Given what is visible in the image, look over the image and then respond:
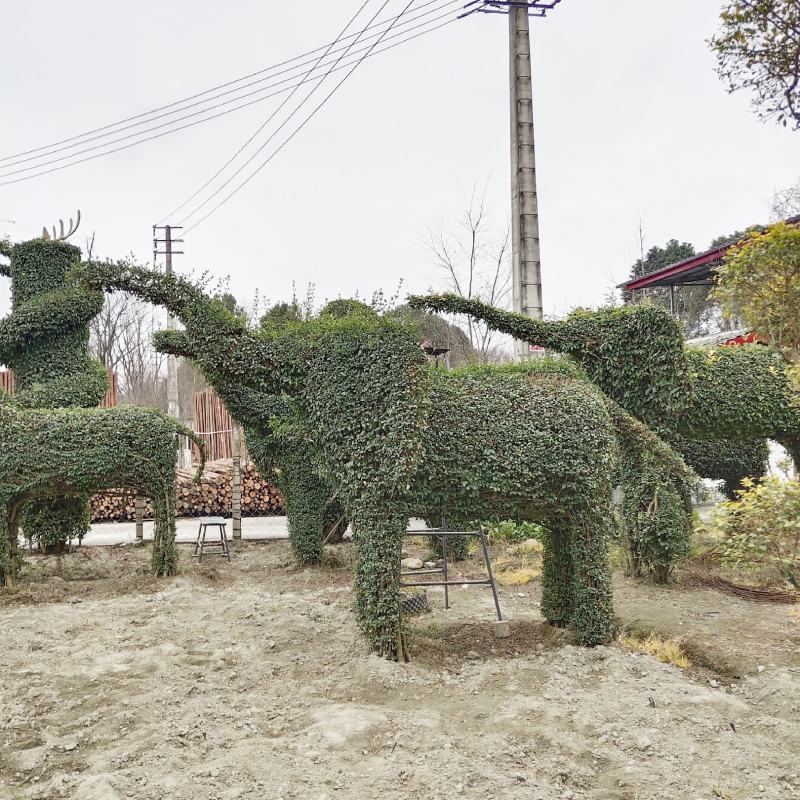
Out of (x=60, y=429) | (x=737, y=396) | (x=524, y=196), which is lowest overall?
(x=60, y=429)

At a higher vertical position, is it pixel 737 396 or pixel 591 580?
pixel 737 396

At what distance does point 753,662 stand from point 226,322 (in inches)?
203

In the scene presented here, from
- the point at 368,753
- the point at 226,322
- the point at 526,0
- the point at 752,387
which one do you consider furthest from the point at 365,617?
the point at 526,0

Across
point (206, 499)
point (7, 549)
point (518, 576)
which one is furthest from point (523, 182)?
point (206, 499)

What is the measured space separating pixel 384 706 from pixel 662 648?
2497 mm

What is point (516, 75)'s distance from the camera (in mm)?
9672

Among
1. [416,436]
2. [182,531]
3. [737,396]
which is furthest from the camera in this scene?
[182,531]

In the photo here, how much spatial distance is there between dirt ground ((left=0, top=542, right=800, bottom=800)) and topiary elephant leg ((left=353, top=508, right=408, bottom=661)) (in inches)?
7.6

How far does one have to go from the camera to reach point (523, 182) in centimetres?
939

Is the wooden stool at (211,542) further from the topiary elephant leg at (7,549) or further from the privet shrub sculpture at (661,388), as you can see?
the privet shrub sculpture at (661,388)

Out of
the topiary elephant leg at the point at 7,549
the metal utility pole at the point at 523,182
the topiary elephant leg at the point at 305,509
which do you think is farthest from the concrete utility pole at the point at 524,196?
the topiary elephant leg at the point at 7,549

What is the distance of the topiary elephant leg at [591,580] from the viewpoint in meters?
5.83

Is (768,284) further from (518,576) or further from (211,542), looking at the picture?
(211,542)

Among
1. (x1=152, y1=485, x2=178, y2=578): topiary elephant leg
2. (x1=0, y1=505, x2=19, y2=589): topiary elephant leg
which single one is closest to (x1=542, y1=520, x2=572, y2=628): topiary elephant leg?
(x1=152, y1=485, x2=178, y2=578): topiary elephant leg
